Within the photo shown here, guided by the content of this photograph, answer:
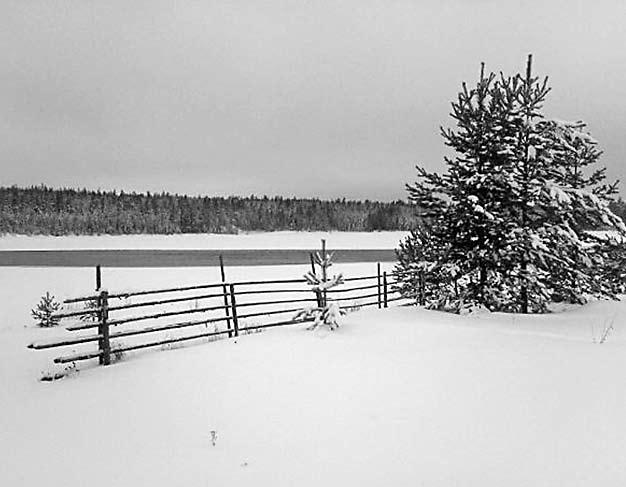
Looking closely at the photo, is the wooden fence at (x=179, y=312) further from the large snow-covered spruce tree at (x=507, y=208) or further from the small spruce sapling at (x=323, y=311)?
the large snow-covered spruce tree at (x=507, y=208)

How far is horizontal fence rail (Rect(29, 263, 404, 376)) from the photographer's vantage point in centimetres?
871

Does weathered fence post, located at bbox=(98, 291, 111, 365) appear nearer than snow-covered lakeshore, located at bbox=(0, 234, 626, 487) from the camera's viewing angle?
No

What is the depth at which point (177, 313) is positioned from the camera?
434 inches

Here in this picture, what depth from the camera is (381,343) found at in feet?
28.2

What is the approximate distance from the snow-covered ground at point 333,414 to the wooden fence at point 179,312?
2.17 feet

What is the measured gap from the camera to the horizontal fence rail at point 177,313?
343 inches

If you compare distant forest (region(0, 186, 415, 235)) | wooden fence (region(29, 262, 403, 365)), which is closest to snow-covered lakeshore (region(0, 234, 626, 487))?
wooden fence (region(29, 262, 403, 365))

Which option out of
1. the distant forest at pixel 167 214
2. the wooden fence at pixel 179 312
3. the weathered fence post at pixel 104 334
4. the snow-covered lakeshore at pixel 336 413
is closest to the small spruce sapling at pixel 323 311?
the snow-covered lakeshore at pixel 336 413

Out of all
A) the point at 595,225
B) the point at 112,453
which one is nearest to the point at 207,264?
the point at 595,225

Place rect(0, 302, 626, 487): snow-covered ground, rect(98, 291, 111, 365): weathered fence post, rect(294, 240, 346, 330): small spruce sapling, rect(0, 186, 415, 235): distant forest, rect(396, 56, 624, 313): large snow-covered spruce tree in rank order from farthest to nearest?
rect(0, 186, 415, 235): distant forest → rect(396, 56, 624, 313): large snow-covered spruce tree → rect(294, 240, 346, 330): small spruce sapling → rect(98, 291, 111, 365): weathered fence post → rect(0, 302, 626, 487): snow-covered ground

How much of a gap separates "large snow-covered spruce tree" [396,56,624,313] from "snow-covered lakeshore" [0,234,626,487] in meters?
2.91

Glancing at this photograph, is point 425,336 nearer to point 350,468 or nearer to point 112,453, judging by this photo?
point 350,468

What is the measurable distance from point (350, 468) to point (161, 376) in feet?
11.9

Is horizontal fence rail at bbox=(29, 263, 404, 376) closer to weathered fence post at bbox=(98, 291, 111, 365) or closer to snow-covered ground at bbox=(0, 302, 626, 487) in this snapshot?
weathered fence post at bbox=(98, 291, 111, 365)
